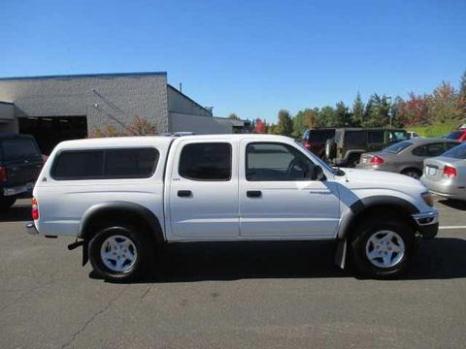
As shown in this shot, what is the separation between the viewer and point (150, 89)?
34.6 metres

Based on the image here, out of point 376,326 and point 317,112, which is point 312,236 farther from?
point 317,112

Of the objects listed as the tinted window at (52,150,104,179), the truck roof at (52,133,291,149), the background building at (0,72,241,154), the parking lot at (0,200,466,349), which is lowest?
the parking lot at (0,200,466,349)

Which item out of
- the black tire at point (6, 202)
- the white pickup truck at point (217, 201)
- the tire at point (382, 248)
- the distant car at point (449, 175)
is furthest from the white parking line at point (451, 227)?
the black tire at point (6, 202)

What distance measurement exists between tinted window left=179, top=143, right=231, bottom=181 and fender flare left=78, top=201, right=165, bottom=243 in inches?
25.0

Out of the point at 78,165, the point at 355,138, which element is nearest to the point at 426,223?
A: the point at 78,165

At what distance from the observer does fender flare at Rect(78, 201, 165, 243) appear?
6098mm

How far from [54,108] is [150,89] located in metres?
6.72

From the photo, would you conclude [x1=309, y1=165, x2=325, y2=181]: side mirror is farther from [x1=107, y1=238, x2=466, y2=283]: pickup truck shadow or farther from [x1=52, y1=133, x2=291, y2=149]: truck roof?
[x1=107, y1=238, x2=466, y2=283]: pickup truck shadow

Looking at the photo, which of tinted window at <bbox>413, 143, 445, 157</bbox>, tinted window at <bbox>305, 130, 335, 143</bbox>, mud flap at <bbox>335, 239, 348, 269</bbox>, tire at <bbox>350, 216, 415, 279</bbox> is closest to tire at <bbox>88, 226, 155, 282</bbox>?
mud flap at <bbox>335, 239, 348, 269</bbox>

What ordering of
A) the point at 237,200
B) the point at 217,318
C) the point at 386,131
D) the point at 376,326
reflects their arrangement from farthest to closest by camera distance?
the point at 386,131
the point at 237,200
the point at 217,318
the point at 376,326

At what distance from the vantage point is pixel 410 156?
1402 centimetres

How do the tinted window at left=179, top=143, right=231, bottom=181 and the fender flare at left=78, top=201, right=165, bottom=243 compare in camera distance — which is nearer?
the fender flare at left=78, top=201, right=165, bottom=243

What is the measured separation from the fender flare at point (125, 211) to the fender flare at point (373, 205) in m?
2.25

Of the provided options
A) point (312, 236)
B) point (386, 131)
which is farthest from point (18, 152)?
point (386, 131)
